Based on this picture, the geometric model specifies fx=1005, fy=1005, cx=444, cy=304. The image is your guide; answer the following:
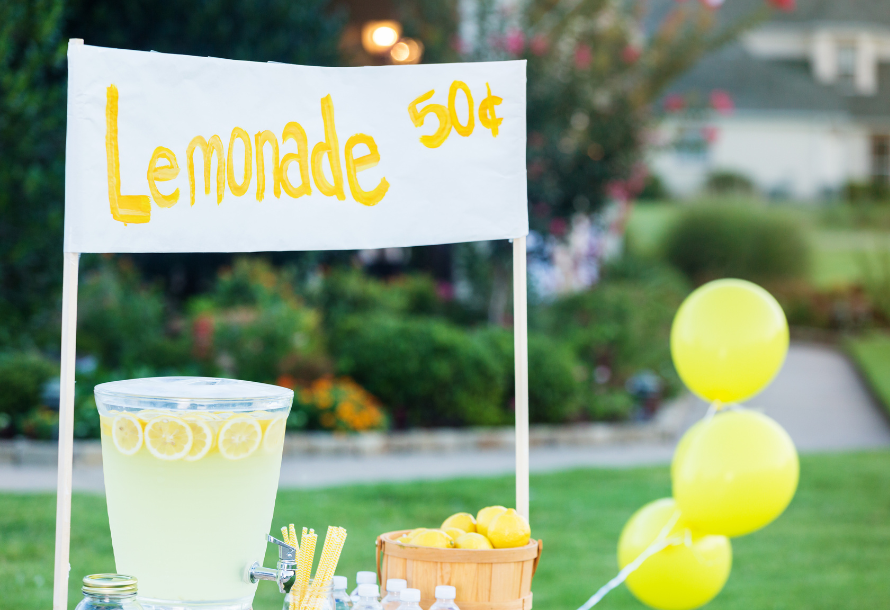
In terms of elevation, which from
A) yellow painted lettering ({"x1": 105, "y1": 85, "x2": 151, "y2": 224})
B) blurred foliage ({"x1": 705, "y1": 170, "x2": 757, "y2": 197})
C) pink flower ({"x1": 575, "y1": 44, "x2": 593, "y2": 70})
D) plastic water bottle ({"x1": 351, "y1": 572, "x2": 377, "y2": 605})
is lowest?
plastic water bottle ({"x1": 351, "y1": 572, "x2": 377, "y2": 605})

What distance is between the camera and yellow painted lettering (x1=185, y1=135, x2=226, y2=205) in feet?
7.53

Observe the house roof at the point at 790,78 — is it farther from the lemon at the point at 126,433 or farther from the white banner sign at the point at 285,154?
the lemon at the point at 126,433

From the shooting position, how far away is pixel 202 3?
28.0ft

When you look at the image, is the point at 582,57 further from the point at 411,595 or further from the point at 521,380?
the point at 411,595

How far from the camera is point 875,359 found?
1294 cm

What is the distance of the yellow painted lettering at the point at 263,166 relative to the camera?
7.70 ft

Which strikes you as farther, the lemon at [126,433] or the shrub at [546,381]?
the shrub at [546,381]

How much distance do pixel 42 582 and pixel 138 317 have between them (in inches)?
162

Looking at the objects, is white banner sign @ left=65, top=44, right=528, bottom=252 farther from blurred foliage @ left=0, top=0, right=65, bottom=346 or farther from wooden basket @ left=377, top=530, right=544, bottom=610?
blurred foliage @ left=0, top=0, right=65, bottom=346

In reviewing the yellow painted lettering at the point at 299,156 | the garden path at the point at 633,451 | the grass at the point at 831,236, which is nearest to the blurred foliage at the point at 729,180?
the grass at the point at 831,236

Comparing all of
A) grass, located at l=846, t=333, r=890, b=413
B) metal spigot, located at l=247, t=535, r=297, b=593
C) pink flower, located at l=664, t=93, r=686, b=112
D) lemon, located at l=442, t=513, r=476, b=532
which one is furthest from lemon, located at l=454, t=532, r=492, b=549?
grass, located at l=846, t=333, r=890, b=413

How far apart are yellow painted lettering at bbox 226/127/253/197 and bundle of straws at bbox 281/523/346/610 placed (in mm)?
779

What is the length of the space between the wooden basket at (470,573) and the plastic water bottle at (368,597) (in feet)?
0.50

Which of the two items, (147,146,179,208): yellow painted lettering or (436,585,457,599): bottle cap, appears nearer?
(436,585,457,599): bottle cap
